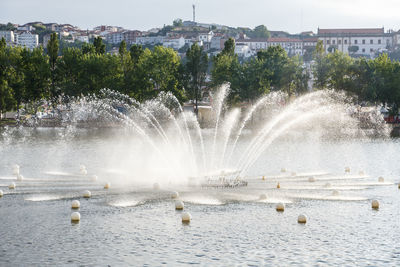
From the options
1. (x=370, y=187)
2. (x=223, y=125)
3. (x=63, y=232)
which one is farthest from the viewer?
(x=223, y=125)

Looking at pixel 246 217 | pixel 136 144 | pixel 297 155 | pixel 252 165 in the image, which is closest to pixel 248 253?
pixel 246 217

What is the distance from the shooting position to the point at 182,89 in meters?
125

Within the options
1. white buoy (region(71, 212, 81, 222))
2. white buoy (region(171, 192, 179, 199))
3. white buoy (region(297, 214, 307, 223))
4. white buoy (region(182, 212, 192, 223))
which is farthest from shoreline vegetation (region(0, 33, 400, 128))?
white buoy (region(182, 212, 192, 223))

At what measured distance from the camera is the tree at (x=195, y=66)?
400ft

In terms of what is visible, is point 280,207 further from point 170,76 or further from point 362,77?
point 170,76

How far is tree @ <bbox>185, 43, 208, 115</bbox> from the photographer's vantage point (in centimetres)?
12194

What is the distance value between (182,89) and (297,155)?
59753mm

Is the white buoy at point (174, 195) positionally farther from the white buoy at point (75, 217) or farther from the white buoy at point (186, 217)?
the white buoy at point (75, 217)

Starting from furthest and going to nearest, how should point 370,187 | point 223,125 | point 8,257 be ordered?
1. point 223,125
2. point 370,187
3. point 8,257

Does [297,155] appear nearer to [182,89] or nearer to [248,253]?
[248,253]

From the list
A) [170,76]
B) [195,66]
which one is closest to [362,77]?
[195,66]

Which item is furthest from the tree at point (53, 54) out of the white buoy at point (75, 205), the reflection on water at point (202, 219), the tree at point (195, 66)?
the white buoy at point (75, 205)

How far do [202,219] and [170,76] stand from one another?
299 ft

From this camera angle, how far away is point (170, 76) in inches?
4914
